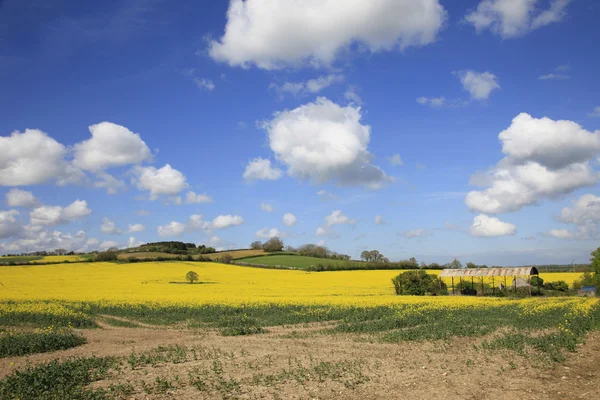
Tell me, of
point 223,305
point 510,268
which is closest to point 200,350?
point 223,305

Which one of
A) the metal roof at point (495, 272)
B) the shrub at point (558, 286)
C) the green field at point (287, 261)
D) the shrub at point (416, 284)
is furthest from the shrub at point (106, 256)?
the shrub at point (558, 286)

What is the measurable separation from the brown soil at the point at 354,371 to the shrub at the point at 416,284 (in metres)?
33.1

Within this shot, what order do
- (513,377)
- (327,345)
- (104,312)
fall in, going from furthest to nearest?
1. (104,312)
2. (327,345)
3. (513,377)

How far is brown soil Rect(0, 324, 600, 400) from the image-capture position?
33.1 feet

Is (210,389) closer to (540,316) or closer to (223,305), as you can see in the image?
(540,316)

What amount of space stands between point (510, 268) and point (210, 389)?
4881 centimetres

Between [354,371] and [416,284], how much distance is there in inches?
1601

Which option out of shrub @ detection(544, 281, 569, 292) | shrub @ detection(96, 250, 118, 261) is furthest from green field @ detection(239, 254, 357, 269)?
shrub @ detection(544, 281, 569, 292)

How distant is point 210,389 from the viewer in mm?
10500

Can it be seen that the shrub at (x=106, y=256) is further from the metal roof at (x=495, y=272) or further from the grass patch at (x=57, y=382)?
the grass patch at (x=57, y=382)

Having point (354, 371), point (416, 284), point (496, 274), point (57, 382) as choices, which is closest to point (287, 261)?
point (416, 284)

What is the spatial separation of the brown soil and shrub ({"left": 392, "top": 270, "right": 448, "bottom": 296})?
109ft

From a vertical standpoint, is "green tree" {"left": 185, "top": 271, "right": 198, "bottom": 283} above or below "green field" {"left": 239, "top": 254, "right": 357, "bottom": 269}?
below

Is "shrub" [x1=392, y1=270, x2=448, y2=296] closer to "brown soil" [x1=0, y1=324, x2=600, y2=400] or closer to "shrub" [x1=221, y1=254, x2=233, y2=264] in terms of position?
"brown soil" [x1=0, y1=324, x2=600, y2=400]
